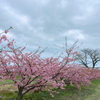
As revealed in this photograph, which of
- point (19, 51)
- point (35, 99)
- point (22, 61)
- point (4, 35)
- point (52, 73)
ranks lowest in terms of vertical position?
point (35, 99)

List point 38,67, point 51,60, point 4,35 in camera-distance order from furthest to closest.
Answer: point 51,60 < point 38,67 < point 4,35

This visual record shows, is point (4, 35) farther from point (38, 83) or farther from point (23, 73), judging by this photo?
point (38, 83)

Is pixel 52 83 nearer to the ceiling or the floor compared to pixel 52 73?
nearer to the floor

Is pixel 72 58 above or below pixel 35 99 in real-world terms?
above

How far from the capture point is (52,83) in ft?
17.1

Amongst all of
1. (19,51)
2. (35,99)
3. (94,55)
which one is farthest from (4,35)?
(94,55)

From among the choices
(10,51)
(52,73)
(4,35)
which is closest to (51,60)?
(52,73)

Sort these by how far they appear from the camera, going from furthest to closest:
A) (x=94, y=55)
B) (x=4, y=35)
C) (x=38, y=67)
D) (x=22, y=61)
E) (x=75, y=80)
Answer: (x=94, y=55)
(x=75, y=80)
(x=22, y=61)
(x=38, y=67)
(x=4, y=35)

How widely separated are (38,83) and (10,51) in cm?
244

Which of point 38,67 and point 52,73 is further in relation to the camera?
point 52,73

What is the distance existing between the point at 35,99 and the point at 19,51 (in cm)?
321

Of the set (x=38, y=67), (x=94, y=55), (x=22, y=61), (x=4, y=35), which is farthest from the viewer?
(x=94, y=55)

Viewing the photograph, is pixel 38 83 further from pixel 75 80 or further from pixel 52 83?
pixel 75 80

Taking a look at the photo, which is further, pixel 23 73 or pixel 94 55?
pixel 94 55
